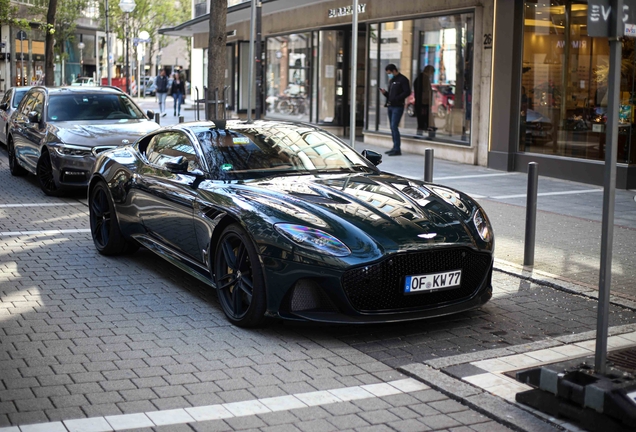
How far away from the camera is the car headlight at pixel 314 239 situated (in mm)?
5693

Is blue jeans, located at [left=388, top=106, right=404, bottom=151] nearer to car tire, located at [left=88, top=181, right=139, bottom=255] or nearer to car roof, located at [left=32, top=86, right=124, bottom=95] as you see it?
car roof, located at [left=32, top=86, right=124, bottom=95]

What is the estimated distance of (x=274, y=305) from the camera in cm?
588

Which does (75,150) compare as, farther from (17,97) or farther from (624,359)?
(624,359)

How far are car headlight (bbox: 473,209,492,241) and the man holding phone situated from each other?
1315cm

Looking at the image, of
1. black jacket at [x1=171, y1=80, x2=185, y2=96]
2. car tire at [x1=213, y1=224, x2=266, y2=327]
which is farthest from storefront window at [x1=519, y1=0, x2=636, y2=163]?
black jacket at [x1=171, y1=80, x2=185, y2=96]

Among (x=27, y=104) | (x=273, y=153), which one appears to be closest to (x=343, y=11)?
(x=27, y=104)

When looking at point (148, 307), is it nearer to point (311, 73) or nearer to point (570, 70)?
point (570, 70)

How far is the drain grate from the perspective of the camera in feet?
17.3

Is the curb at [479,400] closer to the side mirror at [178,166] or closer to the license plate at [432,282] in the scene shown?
the license plate at [432,282]

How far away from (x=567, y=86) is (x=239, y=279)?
11081 mm

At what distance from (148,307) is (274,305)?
4.67 ft

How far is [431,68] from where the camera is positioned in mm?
19703

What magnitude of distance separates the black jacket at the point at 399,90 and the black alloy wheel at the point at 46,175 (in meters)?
8.92

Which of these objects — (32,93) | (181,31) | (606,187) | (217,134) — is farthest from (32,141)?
(181,31)
